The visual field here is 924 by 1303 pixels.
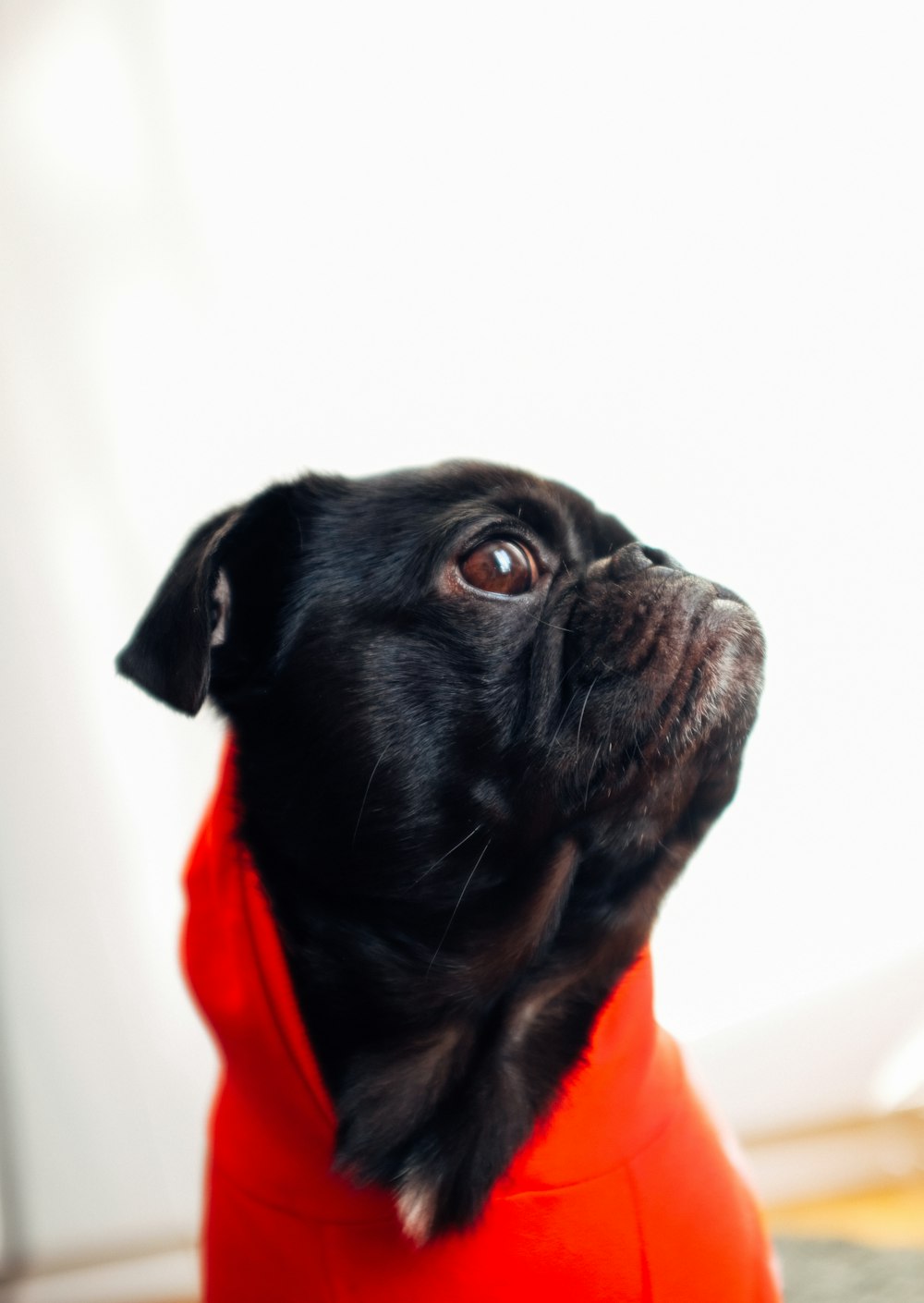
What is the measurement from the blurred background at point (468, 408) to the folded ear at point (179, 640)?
0.86 m

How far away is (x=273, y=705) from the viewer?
1215 millimetres

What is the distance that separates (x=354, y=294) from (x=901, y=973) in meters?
1.64

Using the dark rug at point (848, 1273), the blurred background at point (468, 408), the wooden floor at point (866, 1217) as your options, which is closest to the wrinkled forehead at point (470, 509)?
the blurred background at point (468, 408)

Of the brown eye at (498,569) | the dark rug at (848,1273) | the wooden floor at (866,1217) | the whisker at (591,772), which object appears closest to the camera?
the whisker at (591,772)

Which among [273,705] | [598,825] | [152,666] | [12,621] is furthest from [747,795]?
[12,621]

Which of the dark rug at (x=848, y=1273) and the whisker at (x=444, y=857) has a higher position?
the whisker at (x=444, y=857)

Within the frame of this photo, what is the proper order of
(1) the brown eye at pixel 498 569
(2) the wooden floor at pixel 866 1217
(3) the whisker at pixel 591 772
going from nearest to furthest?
(3) the whisker at pixel 591 772 < (1) the brown eye at pixel 498 569 < (2) the wooden floor at pixel 866 1217

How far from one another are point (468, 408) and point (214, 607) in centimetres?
88

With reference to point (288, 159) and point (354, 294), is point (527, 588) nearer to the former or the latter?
point (354, 294)

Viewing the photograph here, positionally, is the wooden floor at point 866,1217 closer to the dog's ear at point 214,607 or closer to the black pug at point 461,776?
the black pug at point 461,776

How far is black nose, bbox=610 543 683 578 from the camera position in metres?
1.13

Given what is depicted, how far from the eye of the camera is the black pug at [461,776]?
1069 mm

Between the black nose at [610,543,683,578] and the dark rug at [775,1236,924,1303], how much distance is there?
3.93ft

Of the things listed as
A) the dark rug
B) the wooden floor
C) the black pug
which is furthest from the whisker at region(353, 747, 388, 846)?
the wooden floor
